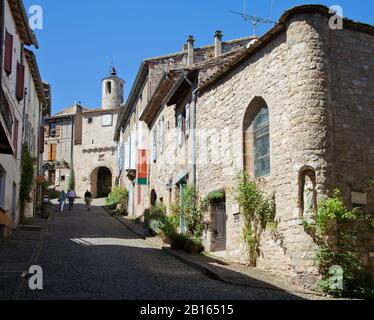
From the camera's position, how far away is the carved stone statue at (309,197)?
11.1 metres

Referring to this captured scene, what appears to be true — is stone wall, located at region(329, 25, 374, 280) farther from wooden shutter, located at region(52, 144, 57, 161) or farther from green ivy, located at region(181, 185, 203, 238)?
wooden shutter, located at region(52, 144, 57, 161)

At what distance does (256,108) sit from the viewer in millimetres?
13742

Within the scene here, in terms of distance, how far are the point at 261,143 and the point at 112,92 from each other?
39.7 m

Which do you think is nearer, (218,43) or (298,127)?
(298,127)

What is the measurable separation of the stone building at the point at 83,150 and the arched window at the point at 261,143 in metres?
33.4

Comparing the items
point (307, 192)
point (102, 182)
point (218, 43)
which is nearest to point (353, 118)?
point (307, 192)

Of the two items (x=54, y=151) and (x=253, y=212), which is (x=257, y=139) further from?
(x=54, y=151)

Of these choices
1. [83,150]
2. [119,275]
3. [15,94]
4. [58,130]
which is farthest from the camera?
[58,130]

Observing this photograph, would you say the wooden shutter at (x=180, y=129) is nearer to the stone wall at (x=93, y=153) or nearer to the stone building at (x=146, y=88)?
the stone building at (x=146, y=88)

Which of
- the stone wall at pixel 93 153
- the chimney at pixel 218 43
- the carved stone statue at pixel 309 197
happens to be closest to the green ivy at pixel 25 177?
the chimney at pixel 218 43

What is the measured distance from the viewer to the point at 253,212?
42.9 ft

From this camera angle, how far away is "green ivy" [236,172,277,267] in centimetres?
1253

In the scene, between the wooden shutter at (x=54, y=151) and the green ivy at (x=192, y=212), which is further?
the wooden shutter at (x=54, y=151)
